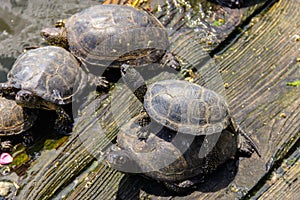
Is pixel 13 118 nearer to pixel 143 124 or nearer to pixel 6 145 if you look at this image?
pixel 6 145

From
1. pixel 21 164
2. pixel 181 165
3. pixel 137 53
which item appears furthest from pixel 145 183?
pixel 137 53

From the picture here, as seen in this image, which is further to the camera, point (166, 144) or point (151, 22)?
point (151, 22)

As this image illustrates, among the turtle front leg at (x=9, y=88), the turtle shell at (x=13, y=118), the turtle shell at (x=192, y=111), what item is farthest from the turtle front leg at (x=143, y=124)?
the turtle front leg at (x=9, y=88)

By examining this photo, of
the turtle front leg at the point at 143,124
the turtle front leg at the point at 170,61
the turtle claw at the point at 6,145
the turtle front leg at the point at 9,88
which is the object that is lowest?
the turtle claw at the point at 6,145

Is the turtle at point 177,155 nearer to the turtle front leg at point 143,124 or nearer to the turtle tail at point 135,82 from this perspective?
the turtle front leg at point 143,124

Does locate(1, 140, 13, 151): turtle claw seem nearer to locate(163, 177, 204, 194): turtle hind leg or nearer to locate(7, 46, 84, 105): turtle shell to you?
locate(7, 46, 84, 105): turtle shell

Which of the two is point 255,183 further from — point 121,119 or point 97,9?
point 97,9
